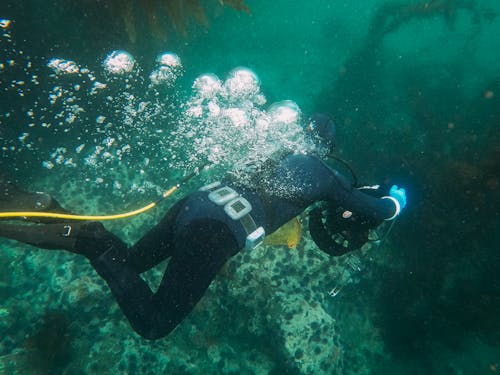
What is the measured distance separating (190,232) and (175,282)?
1.52 feet

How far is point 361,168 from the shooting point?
26.5 feet

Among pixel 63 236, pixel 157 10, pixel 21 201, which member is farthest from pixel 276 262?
pixel 157 10

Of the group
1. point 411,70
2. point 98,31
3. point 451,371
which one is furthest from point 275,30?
point 451,371

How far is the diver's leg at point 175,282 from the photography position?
2.69 m

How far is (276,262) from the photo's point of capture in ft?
16.9

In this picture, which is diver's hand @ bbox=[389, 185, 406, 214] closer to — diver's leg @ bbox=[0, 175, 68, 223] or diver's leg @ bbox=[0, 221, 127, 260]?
diver's leg @ bbox=[0, 221, 127, 260]

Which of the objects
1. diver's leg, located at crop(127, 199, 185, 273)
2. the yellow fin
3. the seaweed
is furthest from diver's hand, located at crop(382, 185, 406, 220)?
the seaweed

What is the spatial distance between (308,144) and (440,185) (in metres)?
5.07

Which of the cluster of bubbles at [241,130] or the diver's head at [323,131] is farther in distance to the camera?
the cluster of bubbles at [241,130]

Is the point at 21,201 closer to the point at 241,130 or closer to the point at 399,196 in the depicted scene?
the point at 241,130

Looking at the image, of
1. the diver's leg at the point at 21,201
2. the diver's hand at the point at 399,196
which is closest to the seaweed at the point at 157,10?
the diver's leg at the point at 21,201

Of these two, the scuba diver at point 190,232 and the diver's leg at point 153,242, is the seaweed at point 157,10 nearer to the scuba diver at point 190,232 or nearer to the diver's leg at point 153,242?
the scuba diver at point 190,232

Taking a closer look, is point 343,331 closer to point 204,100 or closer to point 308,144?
point 308,144

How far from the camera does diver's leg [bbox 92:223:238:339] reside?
2.69 meters
